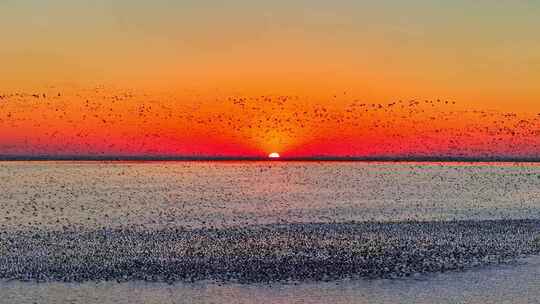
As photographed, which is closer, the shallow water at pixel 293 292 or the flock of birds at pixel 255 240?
the shallow water at pixel 293 292

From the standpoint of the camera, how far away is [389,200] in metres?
56.5

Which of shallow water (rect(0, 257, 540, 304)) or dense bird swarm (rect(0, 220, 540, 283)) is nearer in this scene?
shallow water (rect(0, 257, 540, 304))

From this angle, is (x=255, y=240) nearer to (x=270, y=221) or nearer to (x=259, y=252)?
(x=259, y=252)

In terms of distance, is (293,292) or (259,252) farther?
(259,252)

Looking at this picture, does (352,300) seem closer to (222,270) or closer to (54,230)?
(222,270)

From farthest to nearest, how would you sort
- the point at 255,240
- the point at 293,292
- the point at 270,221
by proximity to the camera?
1. the point at 270,221
2. the point at 255,240
3. the point at 293,292

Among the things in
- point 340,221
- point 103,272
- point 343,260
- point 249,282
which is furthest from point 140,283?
point 340,221

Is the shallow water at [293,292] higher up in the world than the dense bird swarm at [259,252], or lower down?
higher up

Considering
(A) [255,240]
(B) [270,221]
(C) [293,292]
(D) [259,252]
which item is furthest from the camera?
(B) [270,221]

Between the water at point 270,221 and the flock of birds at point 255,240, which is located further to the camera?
the flock of birds at point 255,240

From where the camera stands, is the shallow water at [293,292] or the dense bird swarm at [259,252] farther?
the dense bird swarm at [259,252]

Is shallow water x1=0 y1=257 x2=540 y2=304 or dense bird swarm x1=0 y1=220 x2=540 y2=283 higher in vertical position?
shallow water x1=0 y1=257 x2=540 y2=304

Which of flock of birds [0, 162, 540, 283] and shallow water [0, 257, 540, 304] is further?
flock of birds [0, 162, 540, 283]

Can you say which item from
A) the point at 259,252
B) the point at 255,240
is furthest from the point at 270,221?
the point at 259,252
